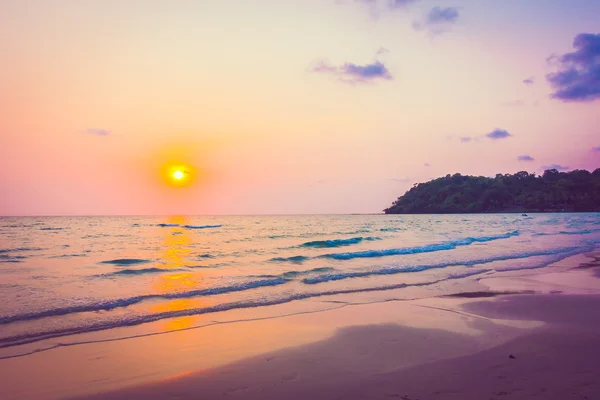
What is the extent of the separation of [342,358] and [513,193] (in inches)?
7363

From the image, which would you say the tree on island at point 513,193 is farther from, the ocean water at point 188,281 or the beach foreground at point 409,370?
the beach foreground at point 409,370

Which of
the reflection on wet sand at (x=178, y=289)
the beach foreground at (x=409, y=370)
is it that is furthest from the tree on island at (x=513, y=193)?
the beach foreground at (x=409, y=370)

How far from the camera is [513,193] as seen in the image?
16762 cm

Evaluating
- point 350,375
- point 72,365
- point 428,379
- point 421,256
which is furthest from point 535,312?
point 421,256

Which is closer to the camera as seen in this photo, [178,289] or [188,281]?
[178,289]

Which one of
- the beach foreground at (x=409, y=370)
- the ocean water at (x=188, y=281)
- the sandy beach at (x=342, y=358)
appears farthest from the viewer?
the ocean water at (x=188, y=281)

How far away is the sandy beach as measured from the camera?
15.9ft

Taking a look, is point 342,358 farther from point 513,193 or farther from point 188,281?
point 513,193

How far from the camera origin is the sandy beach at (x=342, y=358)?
15.9ft

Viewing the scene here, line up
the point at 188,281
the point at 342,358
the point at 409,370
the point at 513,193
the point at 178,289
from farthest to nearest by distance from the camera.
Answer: the point at 513,193 → the point at 188,281 → the point at 178,289 → the point at 342,358 → the point at 409,370

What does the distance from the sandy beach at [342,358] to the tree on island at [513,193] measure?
→ 173 m

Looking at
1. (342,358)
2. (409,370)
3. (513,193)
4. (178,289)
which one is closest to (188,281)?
(178,289)

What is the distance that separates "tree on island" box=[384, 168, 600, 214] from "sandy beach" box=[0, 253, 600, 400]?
17298 centimetres

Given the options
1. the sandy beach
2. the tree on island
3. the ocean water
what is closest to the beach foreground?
the sandy beach
